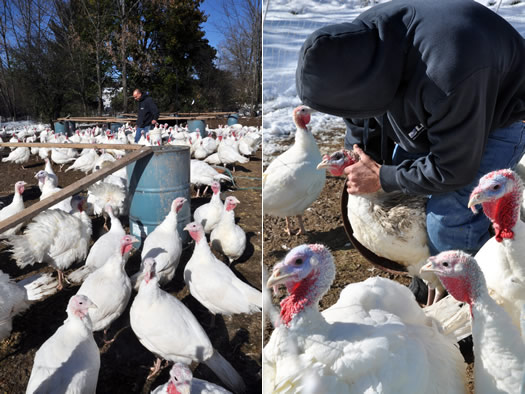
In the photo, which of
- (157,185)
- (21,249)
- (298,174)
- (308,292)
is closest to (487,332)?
(308,292)

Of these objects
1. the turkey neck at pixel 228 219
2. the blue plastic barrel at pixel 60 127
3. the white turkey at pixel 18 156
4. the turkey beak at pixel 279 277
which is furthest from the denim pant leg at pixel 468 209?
the blue plastic barrel at pixel 60 127

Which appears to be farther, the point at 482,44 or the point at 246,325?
the point at 246,325

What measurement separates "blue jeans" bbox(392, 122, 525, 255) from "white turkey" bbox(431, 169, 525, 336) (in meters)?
0.07

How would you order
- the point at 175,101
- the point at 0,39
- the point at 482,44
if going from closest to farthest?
1. the point at 482,44
2. the point at 0,39
3. the point at 175,101

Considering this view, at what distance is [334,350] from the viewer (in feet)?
3.10

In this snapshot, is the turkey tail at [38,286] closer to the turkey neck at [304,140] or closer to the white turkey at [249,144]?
the turkey neck at [304,140]

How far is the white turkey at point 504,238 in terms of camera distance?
0.99 m

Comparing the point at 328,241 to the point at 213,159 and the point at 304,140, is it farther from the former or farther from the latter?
the point at 213,159

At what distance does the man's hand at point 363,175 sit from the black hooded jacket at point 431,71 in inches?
11.8

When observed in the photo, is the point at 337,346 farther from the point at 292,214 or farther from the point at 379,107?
the point at 292,214

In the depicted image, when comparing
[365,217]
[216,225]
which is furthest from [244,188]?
[365,217]

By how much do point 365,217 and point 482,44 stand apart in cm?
77

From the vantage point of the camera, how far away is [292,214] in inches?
91.7

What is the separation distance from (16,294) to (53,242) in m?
0.66
